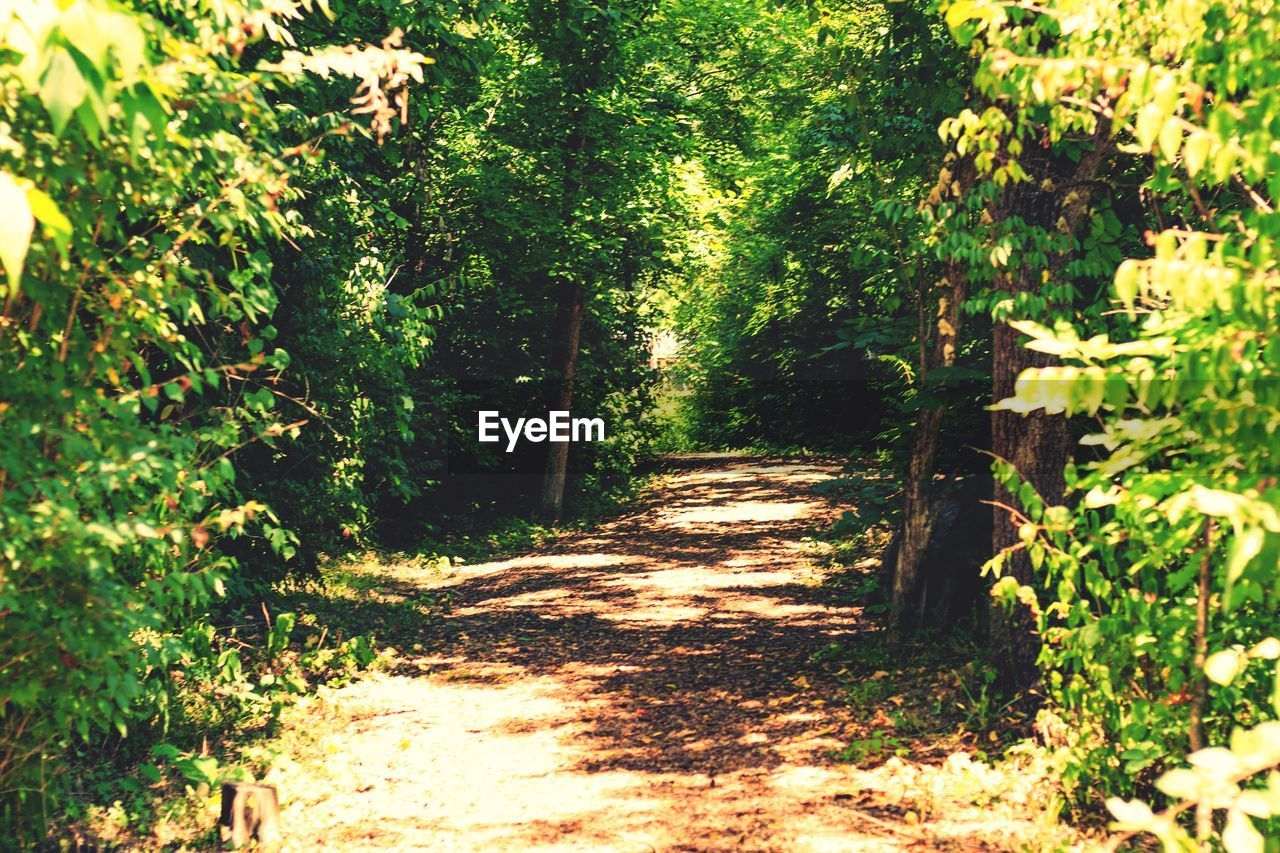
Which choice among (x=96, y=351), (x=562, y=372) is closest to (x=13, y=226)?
(x=96, y=351)

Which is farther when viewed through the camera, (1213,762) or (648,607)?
(648,607)

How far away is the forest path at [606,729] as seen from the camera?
5.18 m

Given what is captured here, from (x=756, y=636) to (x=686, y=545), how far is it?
191 inches

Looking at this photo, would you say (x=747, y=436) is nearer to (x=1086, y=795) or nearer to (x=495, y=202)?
(x=495, y=202)

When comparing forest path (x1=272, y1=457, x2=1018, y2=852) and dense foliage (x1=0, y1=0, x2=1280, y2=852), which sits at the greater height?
dense foliage (x1=0, y1=0, x2=1280, y2=852)

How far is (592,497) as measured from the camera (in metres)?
17.4

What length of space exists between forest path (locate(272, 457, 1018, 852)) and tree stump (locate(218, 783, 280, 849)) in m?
0.20

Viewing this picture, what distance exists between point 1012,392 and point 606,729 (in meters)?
3.32

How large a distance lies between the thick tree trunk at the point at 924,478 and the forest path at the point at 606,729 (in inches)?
33.7

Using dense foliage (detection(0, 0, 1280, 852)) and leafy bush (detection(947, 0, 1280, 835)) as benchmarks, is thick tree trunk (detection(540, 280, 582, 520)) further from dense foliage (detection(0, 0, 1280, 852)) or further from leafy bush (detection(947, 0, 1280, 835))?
leafy bush (detection(947, 0, 1280, 835))

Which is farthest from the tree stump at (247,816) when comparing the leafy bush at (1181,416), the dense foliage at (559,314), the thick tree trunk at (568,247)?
the thick tree trunk at (568,247)

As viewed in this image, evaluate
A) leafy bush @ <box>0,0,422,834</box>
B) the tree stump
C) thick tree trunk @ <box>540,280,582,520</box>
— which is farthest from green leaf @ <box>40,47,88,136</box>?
thick tree trunk @ <box>540,280,582,520</box>

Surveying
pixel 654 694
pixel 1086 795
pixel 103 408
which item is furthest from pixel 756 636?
pixel 103 408

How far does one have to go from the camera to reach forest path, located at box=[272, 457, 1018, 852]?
5.18 metres
